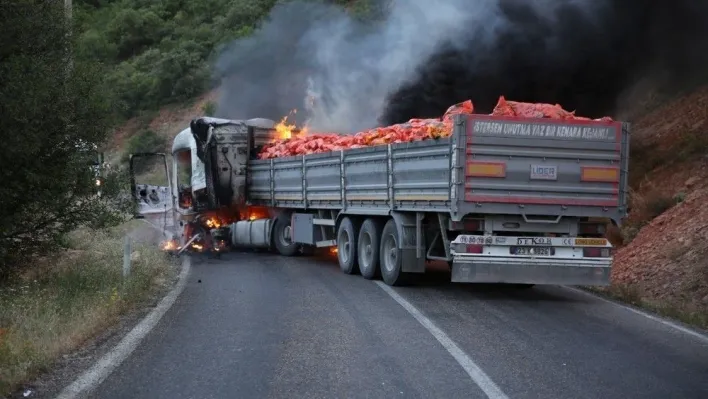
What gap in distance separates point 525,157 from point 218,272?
259 inches

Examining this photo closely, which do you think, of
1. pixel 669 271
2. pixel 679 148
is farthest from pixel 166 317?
pixel 679 148

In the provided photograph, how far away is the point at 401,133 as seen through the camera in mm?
13953

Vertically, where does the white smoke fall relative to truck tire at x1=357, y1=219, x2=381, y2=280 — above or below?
above

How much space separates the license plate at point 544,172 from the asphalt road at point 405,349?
1.76 metres

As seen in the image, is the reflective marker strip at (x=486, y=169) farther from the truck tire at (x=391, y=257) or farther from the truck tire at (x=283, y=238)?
the truck tire at (x=283, y=238)

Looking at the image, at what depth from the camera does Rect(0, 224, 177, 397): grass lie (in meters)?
7.49

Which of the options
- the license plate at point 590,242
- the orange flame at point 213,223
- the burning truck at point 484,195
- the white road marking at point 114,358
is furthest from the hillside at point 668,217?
the orange flame at point 213,223

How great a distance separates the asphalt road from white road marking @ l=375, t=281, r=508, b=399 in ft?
0.06

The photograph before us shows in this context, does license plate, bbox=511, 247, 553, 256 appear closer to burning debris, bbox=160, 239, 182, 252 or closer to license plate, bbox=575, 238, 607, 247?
license plate, bbox=575, 238, 607, 247

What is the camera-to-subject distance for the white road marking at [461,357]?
685 centimetres

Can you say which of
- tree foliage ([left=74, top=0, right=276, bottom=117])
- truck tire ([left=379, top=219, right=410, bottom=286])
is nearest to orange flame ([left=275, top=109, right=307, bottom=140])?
truck tire ([left=379, top=219, right=410, bottom=286])

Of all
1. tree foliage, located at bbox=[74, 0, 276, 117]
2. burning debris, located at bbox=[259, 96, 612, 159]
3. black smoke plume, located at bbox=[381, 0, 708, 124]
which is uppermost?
tree foliage, located at bbox=[74, 0, 276, 117]

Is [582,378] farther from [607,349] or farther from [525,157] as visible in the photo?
[525,157]

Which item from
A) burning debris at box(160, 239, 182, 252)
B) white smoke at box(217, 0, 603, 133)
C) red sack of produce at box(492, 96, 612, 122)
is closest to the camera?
red sack of produce at box(492, 96, 612, 122)
